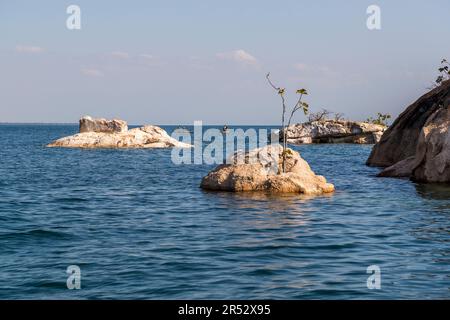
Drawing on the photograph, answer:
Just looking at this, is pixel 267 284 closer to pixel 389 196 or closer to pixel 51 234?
pixel 51 234

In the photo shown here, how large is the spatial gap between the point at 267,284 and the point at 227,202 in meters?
13.6

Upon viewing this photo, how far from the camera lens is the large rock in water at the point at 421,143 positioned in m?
33.2

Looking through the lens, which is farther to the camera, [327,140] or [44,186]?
[327,140]

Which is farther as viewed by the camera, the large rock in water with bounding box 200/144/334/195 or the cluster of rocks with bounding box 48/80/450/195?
the cluster of rocks with bounding box 48/80/450/195

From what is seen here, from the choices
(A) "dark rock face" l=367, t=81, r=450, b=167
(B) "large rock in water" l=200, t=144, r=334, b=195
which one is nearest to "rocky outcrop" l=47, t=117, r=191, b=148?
(A) "dark rock face" l=367, t=81, r=450, b=167

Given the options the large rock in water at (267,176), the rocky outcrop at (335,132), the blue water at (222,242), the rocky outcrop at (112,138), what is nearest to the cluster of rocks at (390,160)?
the large rock in water at (267,176)

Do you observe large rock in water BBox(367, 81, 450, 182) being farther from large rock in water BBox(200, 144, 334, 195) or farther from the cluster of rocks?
large rock in water BBox(200, 144, 334, 195)

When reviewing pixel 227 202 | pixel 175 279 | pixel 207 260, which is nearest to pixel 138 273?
pixel 175 279

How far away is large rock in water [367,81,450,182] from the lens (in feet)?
109

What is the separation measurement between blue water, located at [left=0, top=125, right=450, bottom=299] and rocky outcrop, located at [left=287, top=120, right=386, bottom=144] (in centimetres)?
5970

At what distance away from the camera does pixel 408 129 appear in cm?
4584

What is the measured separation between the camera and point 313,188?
96.9 ft
